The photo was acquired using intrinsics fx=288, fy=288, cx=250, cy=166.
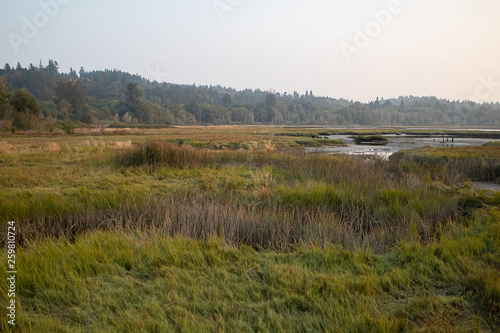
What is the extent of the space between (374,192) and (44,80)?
185830mm

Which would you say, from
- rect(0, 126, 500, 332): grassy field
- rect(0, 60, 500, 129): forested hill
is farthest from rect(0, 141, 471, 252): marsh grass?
rect(0, 60, 500, 129): forested hill

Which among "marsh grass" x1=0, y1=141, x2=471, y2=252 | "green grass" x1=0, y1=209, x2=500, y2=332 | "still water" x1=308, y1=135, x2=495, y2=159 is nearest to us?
"green grass" x1=0, y1=209, x2=500, y2=332

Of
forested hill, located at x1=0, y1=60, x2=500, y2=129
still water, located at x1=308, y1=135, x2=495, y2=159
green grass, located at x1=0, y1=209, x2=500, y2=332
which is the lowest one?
green grass, located at x1=0, y1=209, x2=500, y2=332

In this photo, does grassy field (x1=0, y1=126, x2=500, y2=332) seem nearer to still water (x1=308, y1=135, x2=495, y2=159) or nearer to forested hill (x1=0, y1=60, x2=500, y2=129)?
still water (x1=308, y1=135, x2=495, y2=159)

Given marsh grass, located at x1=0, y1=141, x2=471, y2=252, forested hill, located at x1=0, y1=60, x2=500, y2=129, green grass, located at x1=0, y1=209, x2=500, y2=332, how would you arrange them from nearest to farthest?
green grass, located at x1=0, y1=209, x2=500, y2=332
marsh grass, located at x1=0, y1=141, x2=471, y2=252
forested hill, located at x1=0, y1=60, x2=500, y2=129

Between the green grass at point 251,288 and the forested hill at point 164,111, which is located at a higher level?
the forested hill at point 164,111

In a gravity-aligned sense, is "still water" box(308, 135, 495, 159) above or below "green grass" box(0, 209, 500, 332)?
above

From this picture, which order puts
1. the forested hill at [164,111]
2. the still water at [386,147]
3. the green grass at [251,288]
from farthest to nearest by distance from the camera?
the forested hill at [164,111] → the still water at [386,147] → the green grass at [251,288]

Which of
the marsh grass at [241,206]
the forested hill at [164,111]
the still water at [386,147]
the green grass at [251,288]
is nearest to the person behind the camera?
the green grass at [251,288]

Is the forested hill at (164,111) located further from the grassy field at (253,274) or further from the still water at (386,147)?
the grassy field at (253,274)

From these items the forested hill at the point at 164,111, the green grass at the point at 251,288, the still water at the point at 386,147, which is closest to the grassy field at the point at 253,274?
the green grass at the point at 251,288

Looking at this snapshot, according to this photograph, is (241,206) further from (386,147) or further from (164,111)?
(164,111)

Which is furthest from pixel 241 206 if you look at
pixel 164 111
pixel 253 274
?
pixel 164 111

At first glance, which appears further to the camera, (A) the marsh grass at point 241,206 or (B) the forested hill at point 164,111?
(B) the forested hill at point 164,111
